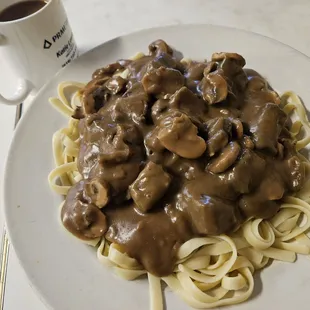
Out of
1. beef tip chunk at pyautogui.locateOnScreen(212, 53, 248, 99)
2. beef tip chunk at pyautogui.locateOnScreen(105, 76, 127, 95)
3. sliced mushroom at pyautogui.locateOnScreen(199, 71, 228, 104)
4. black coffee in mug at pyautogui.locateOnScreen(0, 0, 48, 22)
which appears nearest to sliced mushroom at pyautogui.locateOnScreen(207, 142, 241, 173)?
sliced mushroom at pyautogui.locateOnScreen(199, 71, 228, 104)

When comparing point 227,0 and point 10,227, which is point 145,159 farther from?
point 227,0

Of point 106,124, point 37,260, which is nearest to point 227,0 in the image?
point 106,124

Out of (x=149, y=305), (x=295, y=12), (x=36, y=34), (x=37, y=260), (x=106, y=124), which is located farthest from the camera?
(x=295, y=12)

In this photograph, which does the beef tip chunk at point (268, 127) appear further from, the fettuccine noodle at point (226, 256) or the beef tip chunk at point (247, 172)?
the fettuccine noodle at point (226, 256)

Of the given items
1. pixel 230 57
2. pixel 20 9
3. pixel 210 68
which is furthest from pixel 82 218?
pixel 20 9

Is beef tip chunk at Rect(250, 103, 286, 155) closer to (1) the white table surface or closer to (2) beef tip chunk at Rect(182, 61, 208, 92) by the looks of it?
(2) beef tip chunk at Rect(182, 61, 208, 92)

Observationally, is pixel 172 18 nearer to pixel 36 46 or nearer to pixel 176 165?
pixel 36 46

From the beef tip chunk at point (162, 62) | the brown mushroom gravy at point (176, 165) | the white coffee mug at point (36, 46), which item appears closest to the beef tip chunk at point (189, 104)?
the brown mushroom gravy at point (176, 165)
